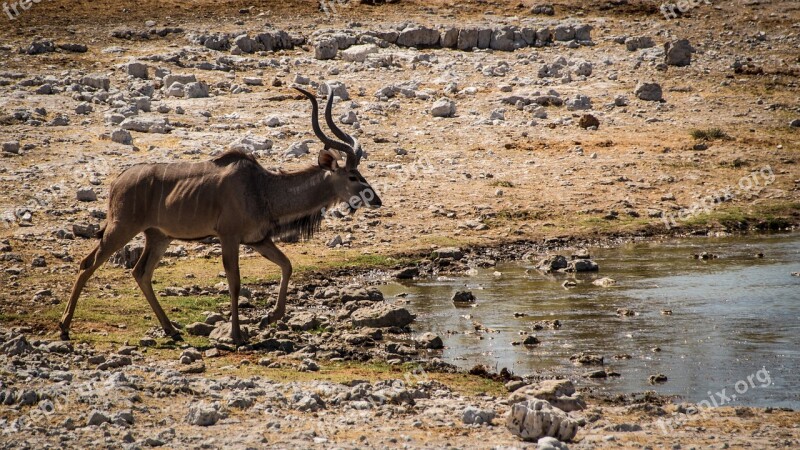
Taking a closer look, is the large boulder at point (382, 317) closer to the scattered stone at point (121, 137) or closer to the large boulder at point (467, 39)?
the scattered stone at point (121, 137)

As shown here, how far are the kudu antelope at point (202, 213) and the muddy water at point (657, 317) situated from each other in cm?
215

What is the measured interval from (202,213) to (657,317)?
558cm

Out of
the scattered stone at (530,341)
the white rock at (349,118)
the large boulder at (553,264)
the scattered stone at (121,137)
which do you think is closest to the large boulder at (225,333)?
the scattered stone at (530,341)

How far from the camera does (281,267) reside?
11.6m

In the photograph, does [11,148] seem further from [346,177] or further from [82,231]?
[346,177]

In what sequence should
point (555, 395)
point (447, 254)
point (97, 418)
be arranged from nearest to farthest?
point (97, 418)
point (555, 395)
point (447, 254)

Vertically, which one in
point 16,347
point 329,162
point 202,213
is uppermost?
point 329,162

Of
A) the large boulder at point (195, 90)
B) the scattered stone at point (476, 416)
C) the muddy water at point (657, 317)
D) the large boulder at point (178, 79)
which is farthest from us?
the large boulder at point (178, 79)

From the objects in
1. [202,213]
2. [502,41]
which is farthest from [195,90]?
[202,213]

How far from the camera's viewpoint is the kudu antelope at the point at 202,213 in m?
11.4

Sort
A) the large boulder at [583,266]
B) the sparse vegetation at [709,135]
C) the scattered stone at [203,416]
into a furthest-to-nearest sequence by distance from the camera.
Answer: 1. the sparse vegetation at [709,135]
2. the large boulder at [583,266]
3. the scattered stone at [203,416]

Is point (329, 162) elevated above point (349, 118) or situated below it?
above

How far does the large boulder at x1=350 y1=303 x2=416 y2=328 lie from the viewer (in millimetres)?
12078

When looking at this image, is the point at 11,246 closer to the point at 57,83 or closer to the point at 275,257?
the point at 275,257
